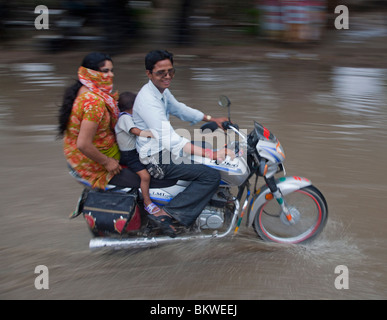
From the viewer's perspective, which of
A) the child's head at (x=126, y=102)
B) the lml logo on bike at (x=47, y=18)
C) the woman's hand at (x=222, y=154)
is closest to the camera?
the woman's hand at (x=222, y=154)

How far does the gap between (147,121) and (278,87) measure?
575cm

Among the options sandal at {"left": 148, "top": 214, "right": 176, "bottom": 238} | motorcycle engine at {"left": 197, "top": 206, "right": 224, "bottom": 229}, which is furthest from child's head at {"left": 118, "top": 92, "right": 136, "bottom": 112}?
motorcycle engine at {"left": 197, "top": 206, "right": 224, "bottom": 229}

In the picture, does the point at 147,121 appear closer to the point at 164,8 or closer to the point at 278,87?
the point at 278,87

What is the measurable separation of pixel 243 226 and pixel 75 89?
6.71 ft

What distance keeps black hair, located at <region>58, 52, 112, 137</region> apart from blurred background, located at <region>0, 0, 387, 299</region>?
1.26m

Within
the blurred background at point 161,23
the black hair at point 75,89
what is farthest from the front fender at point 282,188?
the blurred background at point 161,23

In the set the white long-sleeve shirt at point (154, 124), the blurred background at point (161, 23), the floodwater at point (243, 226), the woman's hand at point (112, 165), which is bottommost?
the floodwater at point (243, 226)

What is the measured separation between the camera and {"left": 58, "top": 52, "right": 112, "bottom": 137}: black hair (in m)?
3.20

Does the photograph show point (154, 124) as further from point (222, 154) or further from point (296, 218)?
point (296, 218)

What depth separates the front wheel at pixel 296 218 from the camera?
3631 mm

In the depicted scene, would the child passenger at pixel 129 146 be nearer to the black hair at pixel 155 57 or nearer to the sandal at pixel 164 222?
the sandal at pixel 164 222

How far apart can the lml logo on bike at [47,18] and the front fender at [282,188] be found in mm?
10863

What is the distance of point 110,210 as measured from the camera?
347cm

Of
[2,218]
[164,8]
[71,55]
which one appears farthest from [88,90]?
[164,8]
